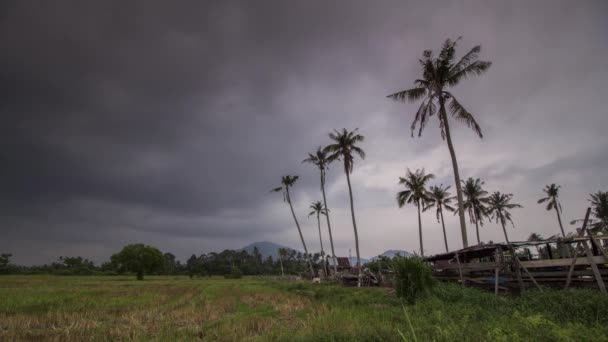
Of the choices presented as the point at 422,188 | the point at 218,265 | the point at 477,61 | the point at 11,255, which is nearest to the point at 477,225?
the point at 422,188

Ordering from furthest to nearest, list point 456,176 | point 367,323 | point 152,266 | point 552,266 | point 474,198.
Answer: point 152,266, point 474,198, point 456,176, point 552,266, point 367,323

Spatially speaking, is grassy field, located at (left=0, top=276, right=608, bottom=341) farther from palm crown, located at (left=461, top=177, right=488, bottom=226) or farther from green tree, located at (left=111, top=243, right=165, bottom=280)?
green tree, located at (left=111, top=243, right=165, bottom=280)

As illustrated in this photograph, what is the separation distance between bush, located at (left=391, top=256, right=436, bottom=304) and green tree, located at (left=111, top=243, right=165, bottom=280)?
62.4m

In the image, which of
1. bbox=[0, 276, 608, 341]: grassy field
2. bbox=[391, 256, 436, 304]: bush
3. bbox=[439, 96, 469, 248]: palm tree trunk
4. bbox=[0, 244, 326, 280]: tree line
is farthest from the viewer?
bbox=[0, 244, 326, 280]: tree line

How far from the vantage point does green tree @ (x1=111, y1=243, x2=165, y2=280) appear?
6191 centimetres

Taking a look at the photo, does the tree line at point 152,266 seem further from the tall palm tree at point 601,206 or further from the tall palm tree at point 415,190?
the tall palm tree at point 601,206

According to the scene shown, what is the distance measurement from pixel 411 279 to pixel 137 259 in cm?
6449

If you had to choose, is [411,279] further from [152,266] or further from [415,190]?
[152,266]

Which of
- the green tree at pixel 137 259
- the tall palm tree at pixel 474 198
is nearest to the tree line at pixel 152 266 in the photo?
the green tree at pixel 137 259

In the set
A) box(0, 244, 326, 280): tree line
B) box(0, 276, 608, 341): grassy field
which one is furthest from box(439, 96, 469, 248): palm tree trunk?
box(0, 244, 326, 280): tree line

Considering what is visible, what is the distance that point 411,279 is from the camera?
1288cm

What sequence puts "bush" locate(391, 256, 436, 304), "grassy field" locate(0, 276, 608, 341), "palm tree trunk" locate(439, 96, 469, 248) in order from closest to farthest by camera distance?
1. "grassy field" locate(0, 276, 608, 341)
2. "bush" locate(391, 256, 436, 304)
3. "palm tree trunk" locate(439, 96, 469, 248)

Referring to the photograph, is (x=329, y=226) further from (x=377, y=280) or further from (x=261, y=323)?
(x=261, y=323)

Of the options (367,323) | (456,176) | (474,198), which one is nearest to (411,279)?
(367,323)
